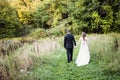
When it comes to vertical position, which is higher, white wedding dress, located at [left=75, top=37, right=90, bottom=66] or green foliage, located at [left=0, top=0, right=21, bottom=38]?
white wedding dress, located at [left=75, top=37, right=90, bottom=66]

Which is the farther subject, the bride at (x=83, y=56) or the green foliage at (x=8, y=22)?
the green foliage at (x=8, y=22)

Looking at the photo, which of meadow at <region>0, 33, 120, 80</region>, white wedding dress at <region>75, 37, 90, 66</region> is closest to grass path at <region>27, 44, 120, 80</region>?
meadow at <region>0, 33, 120, 80</region>

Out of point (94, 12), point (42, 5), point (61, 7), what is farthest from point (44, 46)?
point (42, 5)

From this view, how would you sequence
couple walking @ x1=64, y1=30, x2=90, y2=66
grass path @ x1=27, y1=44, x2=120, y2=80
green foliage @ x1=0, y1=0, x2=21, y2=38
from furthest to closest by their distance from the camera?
green foliage @ x1=0, y1=0, x2=21, y2=38 < couple walking @ x1=64, y1=30, x2=90, y2=66 < grass path @ x1=27, y1=44, x2=120, y2=80

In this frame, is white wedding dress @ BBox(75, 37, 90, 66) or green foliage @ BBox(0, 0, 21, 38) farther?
green foliage @ BBox(0, 0, 21, 38)

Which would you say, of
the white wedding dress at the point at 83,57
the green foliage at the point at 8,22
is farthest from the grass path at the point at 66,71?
the green foliage at the point at 8,22

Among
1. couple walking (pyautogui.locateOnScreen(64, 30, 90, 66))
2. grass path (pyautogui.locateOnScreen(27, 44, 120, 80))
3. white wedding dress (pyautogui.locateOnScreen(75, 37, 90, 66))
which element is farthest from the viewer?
couple walking (pyautogui.locateOnScreen(64, 30, 90, 66))

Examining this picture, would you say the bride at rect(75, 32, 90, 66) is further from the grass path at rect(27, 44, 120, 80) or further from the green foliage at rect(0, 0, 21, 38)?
the green foliage at rect(0, 0, 21, 38)

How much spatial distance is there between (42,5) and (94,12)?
16.6 metres

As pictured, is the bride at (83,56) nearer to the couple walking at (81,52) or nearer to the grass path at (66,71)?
the couple walking at (81,52)

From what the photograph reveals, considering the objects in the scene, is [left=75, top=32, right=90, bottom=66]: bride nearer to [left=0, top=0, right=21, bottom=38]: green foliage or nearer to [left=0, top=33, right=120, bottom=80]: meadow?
[left=0, top=33, right=120, bottom=80]: meadow

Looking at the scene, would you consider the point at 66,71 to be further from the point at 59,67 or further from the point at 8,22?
the point at 8,22

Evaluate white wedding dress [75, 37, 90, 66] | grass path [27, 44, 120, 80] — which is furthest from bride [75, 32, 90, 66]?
grass path [27, 44, 120, 80]

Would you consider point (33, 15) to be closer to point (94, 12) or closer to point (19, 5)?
point (19, 5)
